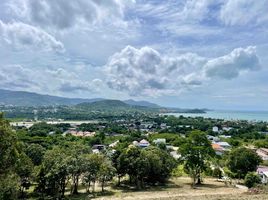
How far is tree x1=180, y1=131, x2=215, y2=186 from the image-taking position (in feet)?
119

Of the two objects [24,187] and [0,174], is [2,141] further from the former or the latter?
[24,187]

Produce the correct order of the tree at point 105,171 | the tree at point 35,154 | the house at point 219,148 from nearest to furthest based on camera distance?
1. the tree at point 105,171
2. the tree at point 35,154
3. the house at point 219,148

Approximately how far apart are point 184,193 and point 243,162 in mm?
11724

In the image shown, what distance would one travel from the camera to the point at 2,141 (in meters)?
17.3

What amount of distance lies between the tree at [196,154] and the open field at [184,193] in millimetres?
1754

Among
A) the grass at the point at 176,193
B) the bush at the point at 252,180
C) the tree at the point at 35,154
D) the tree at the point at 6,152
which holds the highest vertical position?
the tree at the point at 6,152

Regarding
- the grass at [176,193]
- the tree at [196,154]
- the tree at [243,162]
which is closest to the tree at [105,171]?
the grass at [176,193]

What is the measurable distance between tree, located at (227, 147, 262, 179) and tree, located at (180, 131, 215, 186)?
4367mm

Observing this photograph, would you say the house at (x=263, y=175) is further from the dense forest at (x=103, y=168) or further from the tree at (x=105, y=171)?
the tree at (x=105, y=171)

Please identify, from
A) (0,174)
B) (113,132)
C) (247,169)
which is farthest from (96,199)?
(113,132)

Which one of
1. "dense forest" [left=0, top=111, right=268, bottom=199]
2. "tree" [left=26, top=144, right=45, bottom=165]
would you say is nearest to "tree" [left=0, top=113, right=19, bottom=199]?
"dense forest" [left=0, top=111, right=268, bottom=199]

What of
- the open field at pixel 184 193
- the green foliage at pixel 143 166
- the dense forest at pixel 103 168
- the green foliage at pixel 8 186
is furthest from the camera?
the green foliage at pixel 143 166

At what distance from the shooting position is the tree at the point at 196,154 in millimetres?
36156

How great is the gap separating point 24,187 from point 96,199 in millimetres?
7552
